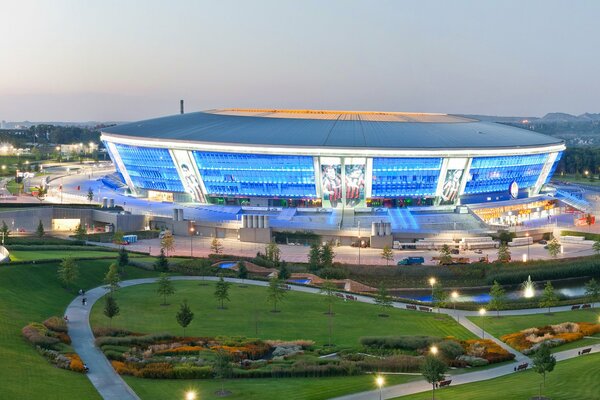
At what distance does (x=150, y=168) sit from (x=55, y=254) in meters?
43.1

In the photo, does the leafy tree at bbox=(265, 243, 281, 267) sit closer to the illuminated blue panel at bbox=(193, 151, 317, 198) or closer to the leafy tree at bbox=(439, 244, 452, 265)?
the leafy tree at bbox=(439, 244, 452, 265)

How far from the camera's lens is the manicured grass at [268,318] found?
49.1 meters

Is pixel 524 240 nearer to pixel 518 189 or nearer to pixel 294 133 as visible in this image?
pixel 518 189

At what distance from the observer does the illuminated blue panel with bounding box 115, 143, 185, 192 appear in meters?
110

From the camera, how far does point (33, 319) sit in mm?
47344

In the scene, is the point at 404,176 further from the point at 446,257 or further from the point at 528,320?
the point at 528,320

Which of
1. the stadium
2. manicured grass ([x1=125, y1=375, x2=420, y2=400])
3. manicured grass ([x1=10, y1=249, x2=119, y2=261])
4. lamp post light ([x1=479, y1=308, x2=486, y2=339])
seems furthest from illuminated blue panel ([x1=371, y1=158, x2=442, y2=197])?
manicured grass ([x1=125, y1=375, x2=420, y2=400])

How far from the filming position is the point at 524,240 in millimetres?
91375

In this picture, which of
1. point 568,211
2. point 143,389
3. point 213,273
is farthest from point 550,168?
point 143,389

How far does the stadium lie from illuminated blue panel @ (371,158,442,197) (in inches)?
4.5

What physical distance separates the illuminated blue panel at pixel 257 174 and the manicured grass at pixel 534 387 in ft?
206

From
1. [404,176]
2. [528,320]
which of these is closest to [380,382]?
[528,320]

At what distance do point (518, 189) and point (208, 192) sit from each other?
3871cm

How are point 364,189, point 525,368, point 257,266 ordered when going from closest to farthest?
point 525,368 → point 257,266 → point 364,189
